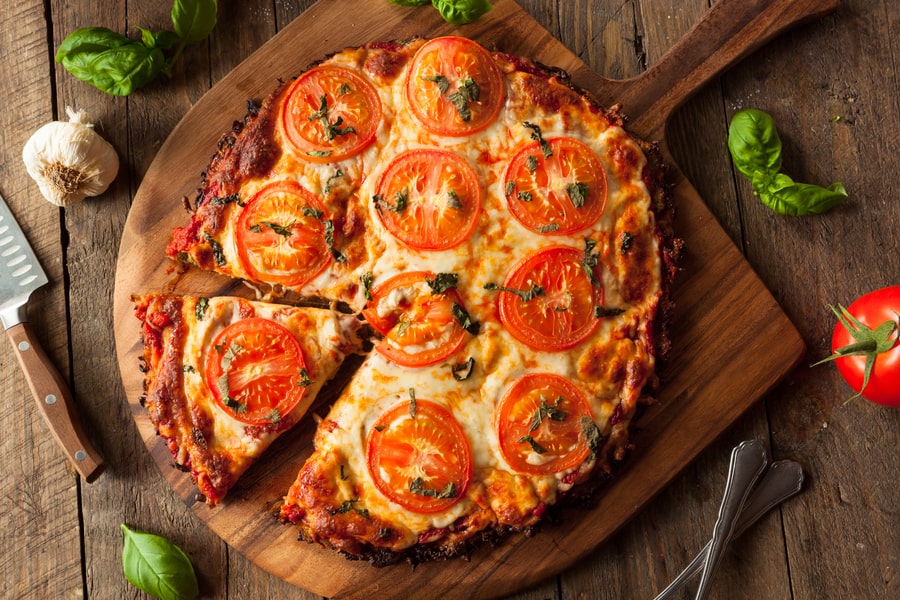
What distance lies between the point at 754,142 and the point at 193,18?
2886 millimetres

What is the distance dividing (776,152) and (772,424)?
4.53 feet

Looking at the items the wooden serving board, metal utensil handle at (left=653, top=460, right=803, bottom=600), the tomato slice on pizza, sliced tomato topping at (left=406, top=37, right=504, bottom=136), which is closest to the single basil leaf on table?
the wooden serving board

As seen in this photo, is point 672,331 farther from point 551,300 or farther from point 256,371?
Result: point 256,371

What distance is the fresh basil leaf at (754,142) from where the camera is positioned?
3.98 meters

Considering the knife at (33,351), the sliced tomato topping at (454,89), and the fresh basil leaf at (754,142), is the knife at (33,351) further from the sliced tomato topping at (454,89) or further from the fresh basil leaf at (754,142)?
the fresh basil leaf at (754,142)

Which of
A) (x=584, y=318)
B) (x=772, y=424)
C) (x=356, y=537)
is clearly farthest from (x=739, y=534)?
(x=356, y=537)

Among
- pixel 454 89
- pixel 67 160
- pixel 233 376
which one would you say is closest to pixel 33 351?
pixel 67 160

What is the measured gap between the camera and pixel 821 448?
13.5ft

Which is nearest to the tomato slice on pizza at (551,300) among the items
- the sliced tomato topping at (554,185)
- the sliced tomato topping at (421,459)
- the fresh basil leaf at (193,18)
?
the sliced tomato topping at (554,185)

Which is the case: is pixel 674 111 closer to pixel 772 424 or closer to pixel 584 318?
pixel 584 318

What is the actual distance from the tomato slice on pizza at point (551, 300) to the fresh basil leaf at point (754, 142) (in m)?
1.04

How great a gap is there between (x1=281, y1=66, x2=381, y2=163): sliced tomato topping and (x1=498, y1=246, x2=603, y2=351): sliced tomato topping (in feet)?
3.27

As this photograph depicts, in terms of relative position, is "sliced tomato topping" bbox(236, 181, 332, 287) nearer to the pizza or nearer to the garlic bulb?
the pizza

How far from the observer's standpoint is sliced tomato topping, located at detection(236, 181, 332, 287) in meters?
3.79
